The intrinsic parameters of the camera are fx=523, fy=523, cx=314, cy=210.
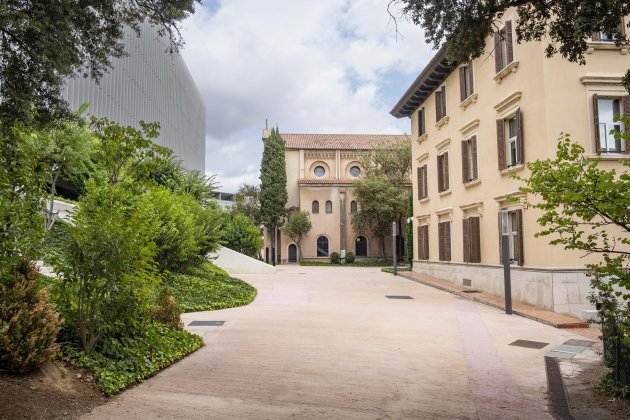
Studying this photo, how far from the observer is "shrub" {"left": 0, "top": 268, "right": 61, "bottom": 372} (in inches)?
200

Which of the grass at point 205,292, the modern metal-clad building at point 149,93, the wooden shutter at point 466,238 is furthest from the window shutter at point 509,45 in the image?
the modern metal-clad building at point 149,93

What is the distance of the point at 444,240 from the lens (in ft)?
71.8

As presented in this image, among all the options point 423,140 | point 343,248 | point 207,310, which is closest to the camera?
point 207,310

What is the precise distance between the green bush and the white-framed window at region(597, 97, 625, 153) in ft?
38.3

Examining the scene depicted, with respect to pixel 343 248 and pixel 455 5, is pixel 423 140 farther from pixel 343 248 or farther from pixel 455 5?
pixel 343 248

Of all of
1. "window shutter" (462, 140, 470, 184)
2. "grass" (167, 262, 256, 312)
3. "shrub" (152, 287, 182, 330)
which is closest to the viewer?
"shrub" (152, 287, 182, 330)

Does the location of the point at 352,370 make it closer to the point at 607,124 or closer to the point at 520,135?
the point at 520,135

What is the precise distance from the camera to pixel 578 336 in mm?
10328

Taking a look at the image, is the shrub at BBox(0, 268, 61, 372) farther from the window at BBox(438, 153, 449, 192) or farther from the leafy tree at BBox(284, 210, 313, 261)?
the leafy tree at BBox(284, 210, 313, 261)

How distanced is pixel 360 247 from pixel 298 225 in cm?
633

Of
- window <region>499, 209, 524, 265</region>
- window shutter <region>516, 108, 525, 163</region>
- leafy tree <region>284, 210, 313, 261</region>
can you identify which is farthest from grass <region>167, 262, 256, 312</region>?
leafy tree <region>284, 210, 313, 261</region>

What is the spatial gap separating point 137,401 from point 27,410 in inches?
43.1

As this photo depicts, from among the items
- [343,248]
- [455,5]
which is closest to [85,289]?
[455,5]

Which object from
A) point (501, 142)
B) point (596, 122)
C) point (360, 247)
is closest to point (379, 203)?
point (360, 247)
